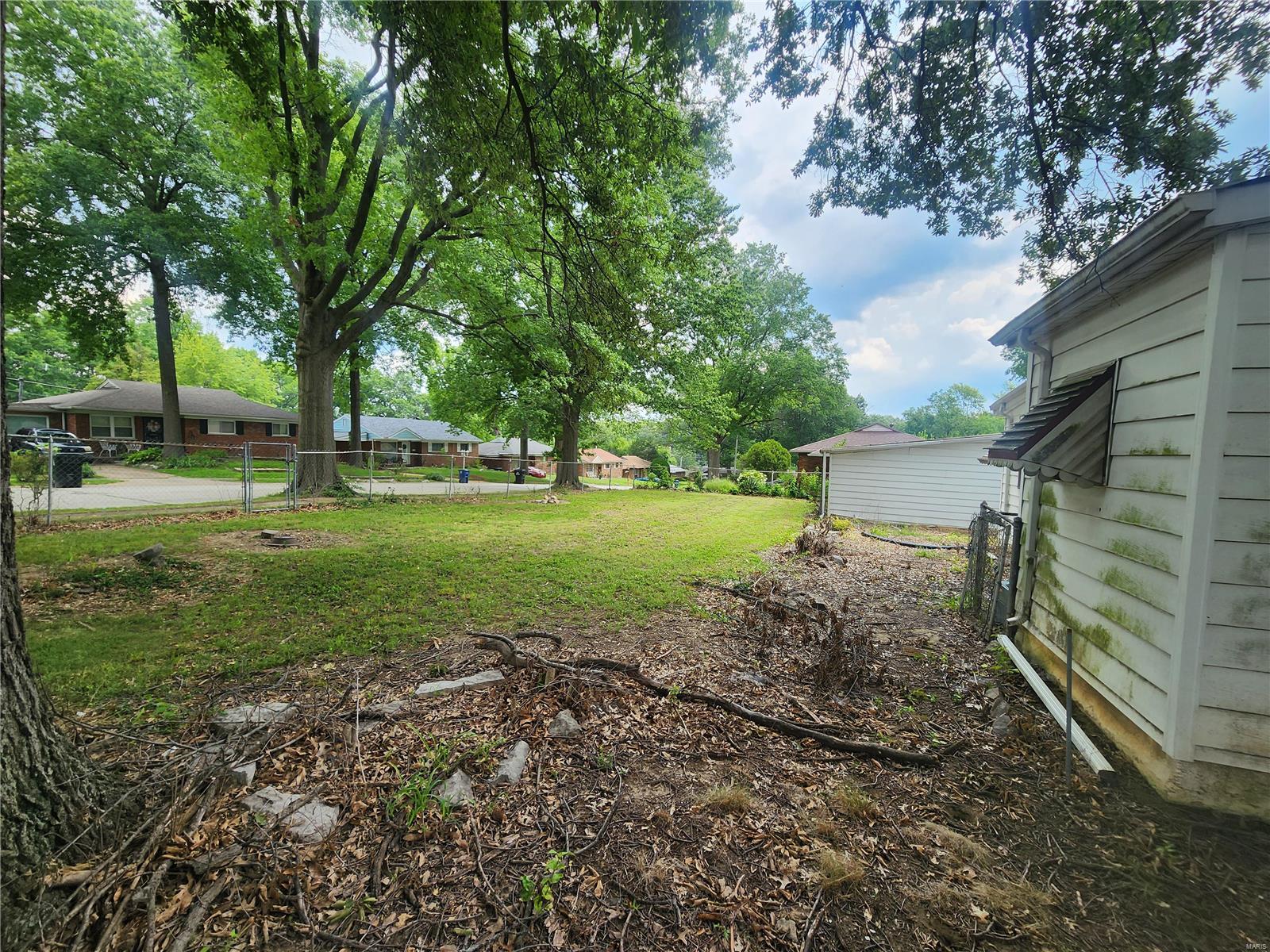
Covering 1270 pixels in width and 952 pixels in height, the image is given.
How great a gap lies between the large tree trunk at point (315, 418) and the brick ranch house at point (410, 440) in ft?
62.9

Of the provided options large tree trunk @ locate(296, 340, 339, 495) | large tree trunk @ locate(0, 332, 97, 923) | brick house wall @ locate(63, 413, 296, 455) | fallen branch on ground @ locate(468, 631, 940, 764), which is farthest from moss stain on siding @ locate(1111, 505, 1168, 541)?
brick house wall @ locate(63, 413, 296, 455)

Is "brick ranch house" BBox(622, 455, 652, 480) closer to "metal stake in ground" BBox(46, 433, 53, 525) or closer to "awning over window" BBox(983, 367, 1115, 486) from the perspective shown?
"metal stake in ground" BBox(46, 433, 53, 525)

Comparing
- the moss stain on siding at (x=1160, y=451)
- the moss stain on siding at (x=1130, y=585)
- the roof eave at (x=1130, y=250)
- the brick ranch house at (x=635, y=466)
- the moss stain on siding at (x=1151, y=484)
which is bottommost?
the brick ranch house at (x=635, y=466)

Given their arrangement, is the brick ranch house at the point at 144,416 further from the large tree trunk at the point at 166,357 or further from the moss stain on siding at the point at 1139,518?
the moss stain on siding at the point at 1139,518

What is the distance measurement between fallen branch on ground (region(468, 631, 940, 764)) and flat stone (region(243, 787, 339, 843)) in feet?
5.02

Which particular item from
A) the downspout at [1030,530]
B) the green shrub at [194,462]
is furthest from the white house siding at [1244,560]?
the green shrub at [194,462]

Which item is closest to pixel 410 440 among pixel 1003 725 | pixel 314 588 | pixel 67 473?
pixel 67 473

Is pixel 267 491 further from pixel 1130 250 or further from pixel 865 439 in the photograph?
pixel 865 439

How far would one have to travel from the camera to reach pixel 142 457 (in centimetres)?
2056

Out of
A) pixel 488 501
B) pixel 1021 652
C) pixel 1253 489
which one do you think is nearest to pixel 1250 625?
pixel 1253 489

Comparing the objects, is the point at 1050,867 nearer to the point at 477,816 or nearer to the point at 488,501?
the point at 477,816

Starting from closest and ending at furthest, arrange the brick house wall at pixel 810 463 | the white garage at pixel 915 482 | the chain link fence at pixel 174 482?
the chain link fence at pixel 174 482 < the white garage at pixel 915 482 < the brick house wall at pixel 810 463

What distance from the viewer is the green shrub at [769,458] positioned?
877 inches

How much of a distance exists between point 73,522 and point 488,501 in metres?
8.43
